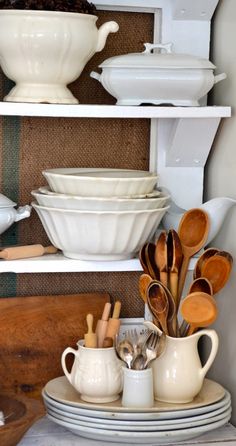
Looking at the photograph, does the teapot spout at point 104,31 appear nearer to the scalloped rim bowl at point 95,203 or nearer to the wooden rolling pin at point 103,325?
the scalloped rim bowl at point 95,203

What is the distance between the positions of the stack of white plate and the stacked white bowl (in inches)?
10.5

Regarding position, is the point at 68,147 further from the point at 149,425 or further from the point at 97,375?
the point at 149,425

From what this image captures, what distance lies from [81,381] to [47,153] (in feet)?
1.47

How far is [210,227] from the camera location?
167cm

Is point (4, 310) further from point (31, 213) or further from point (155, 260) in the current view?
point (155, 260)

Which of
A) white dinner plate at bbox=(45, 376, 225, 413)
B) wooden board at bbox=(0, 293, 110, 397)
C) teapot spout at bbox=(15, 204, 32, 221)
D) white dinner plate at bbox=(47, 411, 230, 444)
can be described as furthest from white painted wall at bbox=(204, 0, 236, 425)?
teapot spout at bbox=(15, 204, 32, 221)

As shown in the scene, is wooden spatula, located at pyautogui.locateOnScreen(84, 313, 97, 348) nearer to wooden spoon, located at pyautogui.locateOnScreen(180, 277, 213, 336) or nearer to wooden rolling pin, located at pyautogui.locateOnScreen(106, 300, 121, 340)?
wooden rolling pin, located at pyautogui.locateOnScreen(106, 300, 121, 340)

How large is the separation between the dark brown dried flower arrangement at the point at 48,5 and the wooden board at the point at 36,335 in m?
0.54

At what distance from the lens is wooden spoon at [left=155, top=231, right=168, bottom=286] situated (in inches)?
64.1

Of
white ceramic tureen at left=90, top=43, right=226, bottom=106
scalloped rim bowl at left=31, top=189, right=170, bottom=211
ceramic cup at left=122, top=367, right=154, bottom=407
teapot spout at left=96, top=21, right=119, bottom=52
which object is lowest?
ceramic cup at left=122, top=367, right=154, bottom=407

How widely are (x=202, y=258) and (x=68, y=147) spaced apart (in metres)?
0.35

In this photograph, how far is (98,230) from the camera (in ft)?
5.25

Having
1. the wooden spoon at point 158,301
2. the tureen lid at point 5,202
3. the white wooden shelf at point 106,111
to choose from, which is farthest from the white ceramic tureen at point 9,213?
the wooden spoon at point 158,301

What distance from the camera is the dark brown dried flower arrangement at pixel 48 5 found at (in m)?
1.54
